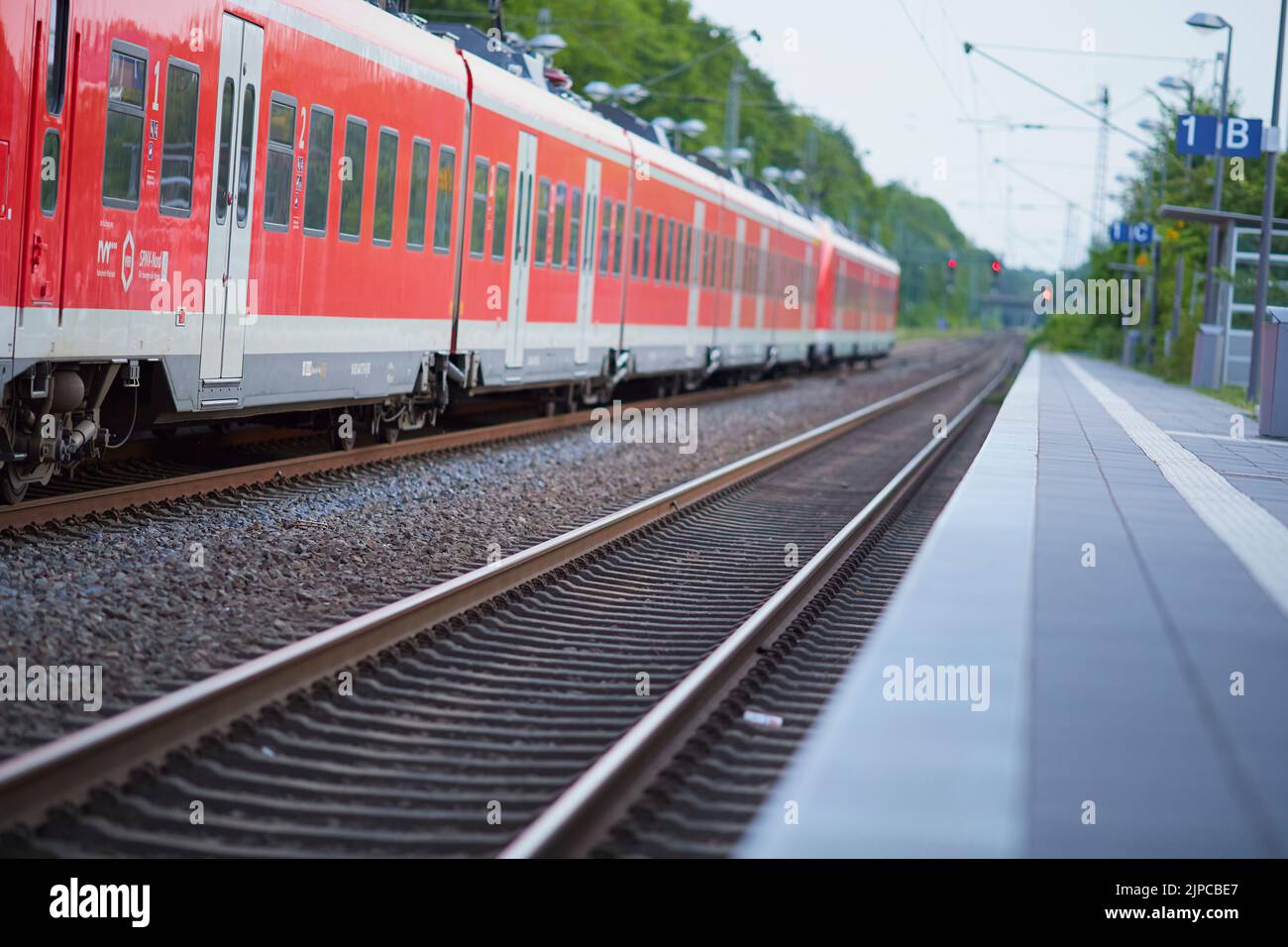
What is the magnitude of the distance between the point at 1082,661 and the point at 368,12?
9313 mm

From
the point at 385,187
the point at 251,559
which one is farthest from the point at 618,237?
the point at 251,559

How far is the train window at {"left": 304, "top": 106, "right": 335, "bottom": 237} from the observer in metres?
12.6

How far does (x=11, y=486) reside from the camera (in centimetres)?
1002

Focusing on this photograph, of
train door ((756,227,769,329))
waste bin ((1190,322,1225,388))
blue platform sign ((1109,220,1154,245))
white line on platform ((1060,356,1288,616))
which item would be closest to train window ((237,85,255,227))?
white line on platform ((1060,356,1288,616))

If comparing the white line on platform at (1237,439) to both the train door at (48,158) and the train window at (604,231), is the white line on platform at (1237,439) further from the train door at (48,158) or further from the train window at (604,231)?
the train door at (48,158)

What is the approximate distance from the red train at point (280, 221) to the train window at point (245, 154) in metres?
0.02

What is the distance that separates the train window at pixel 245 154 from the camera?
37.4 ft

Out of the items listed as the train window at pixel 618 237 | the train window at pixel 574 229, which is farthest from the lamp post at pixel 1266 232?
the train window at pixel 574 229

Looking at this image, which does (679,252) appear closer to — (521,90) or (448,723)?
(521,90)

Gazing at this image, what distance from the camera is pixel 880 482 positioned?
17734 mm
